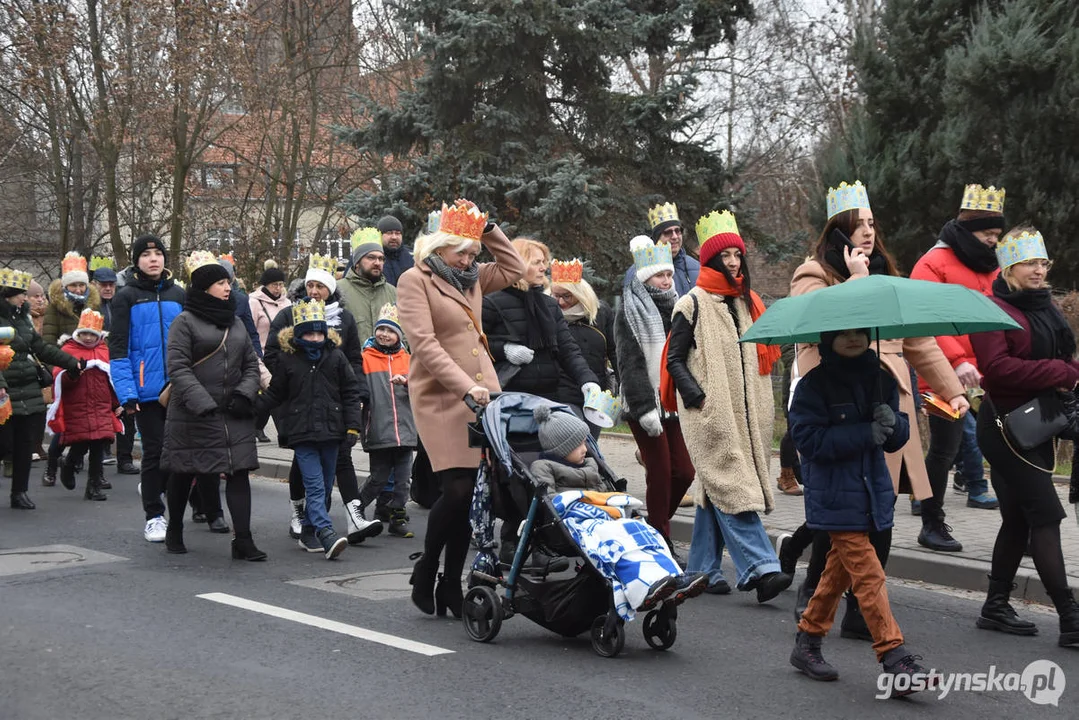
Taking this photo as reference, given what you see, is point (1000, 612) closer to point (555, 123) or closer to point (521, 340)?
point (521, 340)

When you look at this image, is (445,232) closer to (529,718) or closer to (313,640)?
(313,640)

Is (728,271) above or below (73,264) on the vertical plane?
below

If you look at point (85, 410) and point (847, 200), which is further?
point (85, 410)

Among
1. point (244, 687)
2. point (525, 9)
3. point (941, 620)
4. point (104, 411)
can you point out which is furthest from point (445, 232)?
point (525, 9)

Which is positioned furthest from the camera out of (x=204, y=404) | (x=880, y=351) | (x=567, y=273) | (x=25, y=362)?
(x=25, y=362)

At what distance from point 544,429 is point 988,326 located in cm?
209


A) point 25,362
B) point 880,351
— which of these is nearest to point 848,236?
point 880,351

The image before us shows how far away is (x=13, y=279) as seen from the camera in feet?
37.0

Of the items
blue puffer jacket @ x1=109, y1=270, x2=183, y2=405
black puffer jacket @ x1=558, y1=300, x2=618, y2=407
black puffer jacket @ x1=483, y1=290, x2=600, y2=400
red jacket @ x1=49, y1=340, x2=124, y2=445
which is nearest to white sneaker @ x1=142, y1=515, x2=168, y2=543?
blue puffer jacket @ x1=109, y1=270, x2=183, y2=405

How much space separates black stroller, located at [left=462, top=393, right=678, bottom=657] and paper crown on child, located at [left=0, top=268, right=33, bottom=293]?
6305mm

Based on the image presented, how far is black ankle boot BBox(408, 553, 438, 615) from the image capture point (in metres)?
6.88

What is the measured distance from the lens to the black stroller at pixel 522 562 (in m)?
6.22

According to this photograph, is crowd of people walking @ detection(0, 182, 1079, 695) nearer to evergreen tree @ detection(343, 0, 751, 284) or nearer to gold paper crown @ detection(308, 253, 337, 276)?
gold paper crown @ detection(308, 253, 337, 276)

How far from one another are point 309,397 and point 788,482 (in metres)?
4.46
